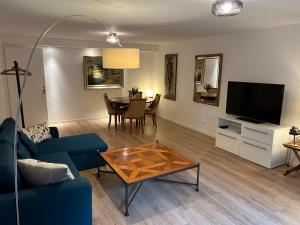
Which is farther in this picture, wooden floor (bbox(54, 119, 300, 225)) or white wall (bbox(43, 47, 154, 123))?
white wall (bbox(43, 47, 154, 123))

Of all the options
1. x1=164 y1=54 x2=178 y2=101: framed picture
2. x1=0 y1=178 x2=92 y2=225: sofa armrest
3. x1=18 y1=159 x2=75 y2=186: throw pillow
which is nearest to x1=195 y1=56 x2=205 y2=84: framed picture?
x1=164 y1=54 x2=178 y2=101: framed picture

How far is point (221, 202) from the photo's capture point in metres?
2.75

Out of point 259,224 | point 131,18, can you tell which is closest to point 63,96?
point 131,18

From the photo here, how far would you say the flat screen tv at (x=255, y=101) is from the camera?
147 inches

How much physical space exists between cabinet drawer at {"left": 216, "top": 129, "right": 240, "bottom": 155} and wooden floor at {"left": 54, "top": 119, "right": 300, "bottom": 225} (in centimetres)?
19

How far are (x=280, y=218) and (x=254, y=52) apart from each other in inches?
114

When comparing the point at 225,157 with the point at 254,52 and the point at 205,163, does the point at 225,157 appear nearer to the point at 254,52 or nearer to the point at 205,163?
the point at 205,163

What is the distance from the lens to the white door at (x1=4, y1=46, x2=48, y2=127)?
17.7ft

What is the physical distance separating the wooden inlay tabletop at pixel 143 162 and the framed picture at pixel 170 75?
341 cm

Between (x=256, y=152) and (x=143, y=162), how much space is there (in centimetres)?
208

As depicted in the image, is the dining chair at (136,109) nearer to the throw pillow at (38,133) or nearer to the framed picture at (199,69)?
the framed picture at (199,69)

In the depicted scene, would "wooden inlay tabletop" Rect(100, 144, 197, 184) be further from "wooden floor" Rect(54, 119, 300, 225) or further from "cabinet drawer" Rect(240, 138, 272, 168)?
"cabinet drawer" Rect(240, 138, 272, 168)

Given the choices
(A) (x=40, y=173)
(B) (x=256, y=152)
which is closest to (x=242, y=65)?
(B) (x=256, y=152)

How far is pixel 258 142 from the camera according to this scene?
3791mm
